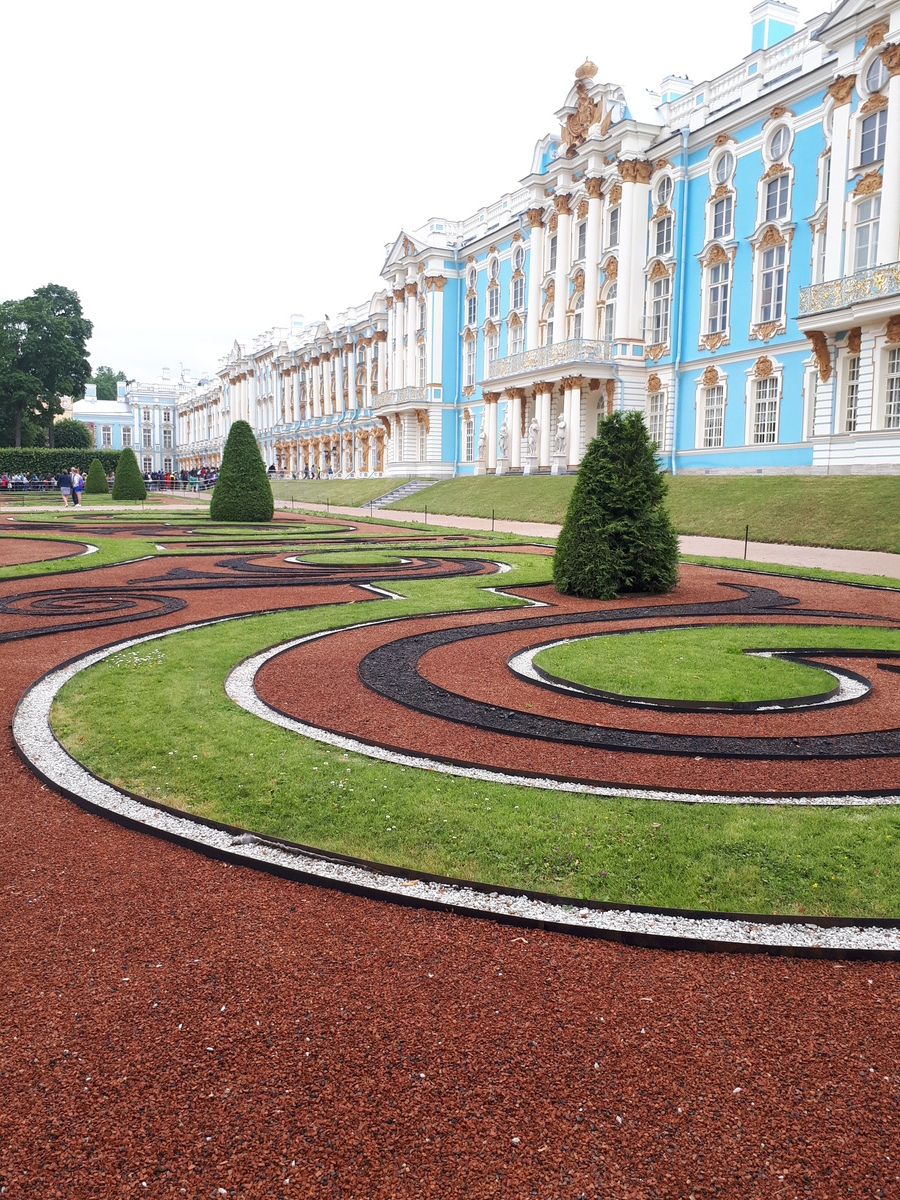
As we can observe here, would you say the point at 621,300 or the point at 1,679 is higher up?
the point at 621,300

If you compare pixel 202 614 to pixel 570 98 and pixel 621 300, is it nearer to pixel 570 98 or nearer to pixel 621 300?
pixel 621 300

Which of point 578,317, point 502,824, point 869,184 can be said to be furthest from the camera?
point 578,317

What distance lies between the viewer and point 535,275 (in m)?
43.1

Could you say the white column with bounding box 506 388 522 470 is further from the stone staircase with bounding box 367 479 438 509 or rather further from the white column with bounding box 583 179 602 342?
the white column with bounding box 583 179 602 342

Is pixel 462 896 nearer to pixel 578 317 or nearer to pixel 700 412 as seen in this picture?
pixel 700 412

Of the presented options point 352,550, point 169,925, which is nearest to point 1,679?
point 169,925

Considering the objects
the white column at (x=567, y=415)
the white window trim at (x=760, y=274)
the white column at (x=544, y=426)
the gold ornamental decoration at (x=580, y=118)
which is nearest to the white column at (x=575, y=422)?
the white column at (x=567, y=415)

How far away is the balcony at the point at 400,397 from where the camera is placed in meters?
52.6

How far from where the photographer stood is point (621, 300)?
3688 cm

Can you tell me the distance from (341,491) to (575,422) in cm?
1552

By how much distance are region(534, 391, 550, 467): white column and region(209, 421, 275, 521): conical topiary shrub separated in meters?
16.1

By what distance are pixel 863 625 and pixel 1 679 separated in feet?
29.5

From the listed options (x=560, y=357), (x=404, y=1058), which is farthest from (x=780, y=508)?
(x=404, y=1058)

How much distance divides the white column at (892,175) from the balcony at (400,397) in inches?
1227
